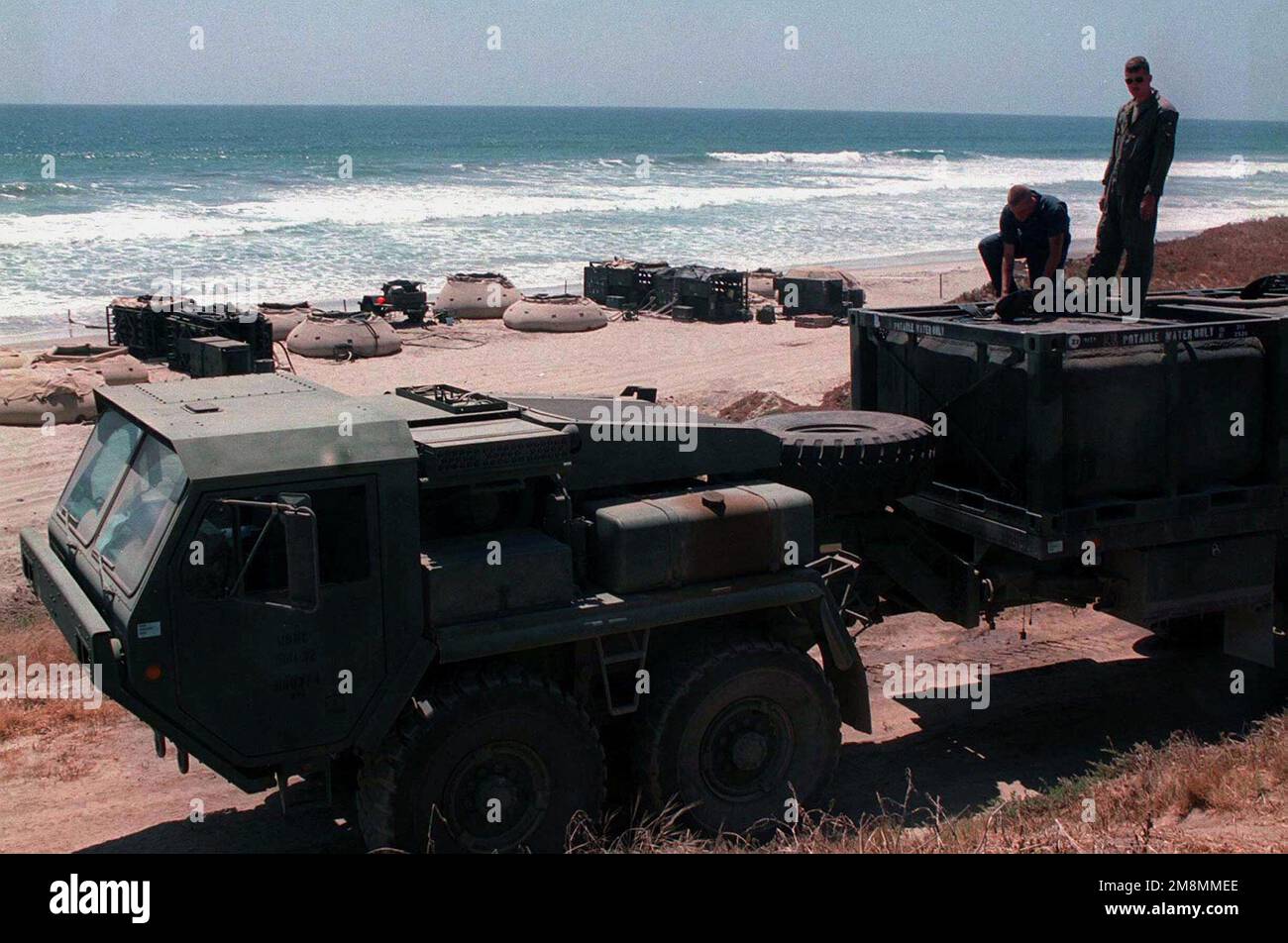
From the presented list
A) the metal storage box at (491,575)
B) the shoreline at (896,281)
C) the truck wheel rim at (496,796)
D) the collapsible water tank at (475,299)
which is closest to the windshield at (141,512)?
the metal storage box at (491,575)

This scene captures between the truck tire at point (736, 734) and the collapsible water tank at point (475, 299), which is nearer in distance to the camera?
the truck tire at point (736, 734)

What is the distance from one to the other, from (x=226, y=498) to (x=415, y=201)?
63675mm

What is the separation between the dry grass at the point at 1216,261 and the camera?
80.8ft

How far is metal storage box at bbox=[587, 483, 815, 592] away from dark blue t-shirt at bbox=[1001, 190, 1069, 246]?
156 inches

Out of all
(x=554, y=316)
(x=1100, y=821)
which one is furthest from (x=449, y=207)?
(x=1100, y=821)

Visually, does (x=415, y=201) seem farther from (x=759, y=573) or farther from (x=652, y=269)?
(x=759, y=573)

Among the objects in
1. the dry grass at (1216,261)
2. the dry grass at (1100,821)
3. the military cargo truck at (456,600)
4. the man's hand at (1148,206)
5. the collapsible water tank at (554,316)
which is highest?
the man's hand at (1148,206)

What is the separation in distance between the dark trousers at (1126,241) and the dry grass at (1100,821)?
4.27 m

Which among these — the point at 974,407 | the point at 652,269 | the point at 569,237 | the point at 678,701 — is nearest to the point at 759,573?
the point at 678,701

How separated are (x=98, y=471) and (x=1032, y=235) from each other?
6.74 m

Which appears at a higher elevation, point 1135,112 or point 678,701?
point 1135,112

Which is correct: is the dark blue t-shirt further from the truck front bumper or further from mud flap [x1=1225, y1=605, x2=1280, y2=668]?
the truck front bumper

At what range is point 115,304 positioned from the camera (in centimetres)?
2506

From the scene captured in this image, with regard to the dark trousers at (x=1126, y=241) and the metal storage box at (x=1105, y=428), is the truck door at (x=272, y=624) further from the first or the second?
the dark trousers at (x=1126, y=241)
